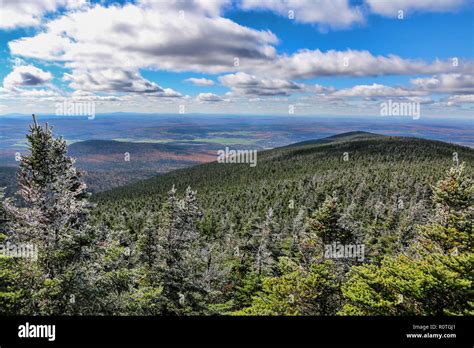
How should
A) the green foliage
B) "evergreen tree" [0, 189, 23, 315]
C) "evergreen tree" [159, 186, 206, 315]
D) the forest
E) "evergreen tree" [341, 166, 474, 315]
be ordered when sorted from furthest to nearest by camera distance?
"evergreen tree" [159, 186, 206, 315] → the green foliage → the forest → "evergreen tree" [341, 166, 474, 315] → "evergreen tree" [0, 189, 23, 315]

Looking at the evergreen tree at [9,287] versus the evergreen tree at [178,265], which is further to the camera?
the evergreen tree at [178,265]

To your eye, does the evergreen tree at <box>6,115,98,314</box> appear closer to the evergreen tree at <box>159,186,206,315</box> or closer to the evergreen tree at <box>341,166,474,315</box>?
the evergreen tree at <box>159,186,206,315</box>

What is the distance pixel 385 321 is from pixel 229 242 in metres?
59.0

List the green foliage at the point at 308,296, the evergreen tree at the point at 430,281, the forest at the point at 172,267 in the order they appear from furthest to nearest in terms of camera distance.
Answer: the green foliage at the point at 308,296, the forest at the point at 172,267, the evergreen tree at the point at 430,281

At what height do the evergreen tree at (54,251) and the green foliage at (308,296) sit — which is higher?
the evergreen tree at (54,251)

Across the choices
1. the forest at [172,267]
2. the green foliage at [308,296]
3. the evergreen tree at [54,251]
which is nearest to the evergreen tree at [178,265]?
the forest at [172,267]

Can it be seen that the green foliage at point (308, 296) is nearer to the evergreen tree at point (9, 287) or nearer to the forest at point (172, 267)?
Answer: the forest at point (172, 267)

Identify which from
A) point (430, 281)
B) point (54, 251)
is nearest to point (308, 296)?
point (430, 281)

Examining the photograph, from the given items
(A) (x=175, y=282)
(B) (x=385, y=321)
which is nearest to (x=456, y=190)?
(B) (x=385, y=321)

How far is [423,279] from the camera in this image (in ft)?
38.4

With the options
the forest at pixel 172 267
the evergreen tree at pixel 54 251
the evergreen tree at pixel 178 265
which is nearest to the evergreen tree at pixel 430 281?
the forest at pixel 172 267

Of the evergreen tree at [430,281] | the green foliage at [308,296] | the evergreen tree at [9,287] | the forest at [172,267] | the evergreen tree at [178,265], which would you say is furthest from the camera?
the evergreen tree at [178,265]

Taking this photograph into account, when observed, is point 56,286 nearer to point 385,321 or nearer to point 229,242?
point 385,321

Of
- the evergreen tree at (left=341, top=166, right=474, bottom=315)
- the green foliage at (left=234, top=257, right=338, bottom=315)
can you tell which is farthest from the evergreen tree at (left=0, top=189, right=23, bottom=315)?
the evergreen tree at (left=341, top=166, right=474, bottom=315)
